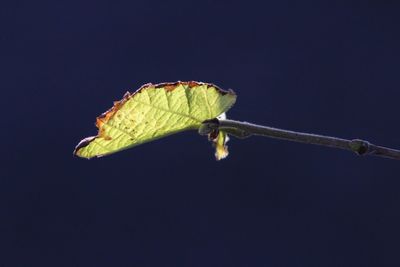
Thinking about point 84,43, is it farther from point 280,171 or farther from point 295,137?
point 295,137

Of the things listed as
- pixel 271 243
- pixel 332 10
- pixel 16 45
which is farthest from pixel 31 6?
pixel 271 243

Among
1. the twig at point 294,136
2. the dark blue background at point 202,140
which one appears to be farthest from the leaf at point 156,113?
the dark blue background at point 202,140

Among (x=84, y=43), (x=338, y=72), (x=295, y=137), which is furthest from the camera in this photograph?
(x=84, y=43)

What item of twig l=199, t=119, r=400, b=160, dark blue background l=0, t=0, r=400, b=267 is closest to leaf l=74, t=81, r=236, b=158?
twig l=199, t=119, r=400, b=160

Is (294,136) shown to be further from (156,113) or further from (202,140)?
(202,140)

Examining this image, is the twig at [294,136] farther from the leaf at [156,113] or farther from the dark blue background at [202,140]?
the dark blue background at [202,140]
